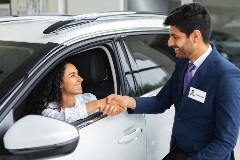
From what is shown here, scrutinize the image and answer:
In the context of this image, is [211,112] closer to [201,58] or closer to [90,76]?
[201,58]

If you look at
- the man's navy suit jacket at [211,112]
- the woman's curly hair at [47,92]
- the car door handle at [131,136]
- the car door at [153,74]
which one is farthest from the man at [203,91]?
the woman's curly hair at [47,92]

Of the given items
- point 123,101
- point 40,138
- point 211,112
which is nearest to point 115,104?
point 123,101

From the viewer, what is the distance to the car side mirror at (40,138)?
112cm

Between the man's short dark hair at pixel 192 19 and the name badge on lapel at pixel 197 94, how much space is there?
227 mm

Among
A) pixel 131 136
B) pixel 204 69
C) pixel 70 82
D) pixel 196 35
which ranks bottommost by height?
pixel 131 136

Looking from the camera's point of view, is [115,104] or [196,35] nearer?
[196,35]

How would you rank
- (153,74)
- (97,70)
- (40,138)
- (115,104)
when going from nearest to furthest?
(40,138) → (115,104) → (97,70) → (153,74)

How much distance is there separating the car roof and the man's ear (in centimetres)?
46

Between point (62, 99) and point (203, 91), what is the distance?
28.1 inches

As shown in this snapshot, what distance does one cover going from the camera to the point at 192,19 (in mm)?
1449

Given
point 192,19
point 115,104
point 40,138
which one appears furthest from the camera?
point 115,104

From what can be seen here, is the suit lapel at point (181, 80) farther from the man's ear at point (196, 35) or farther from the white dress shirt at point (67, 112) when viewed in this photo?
the white dress shirt at point (67, 112)

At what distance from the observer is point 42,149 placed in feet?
3.79

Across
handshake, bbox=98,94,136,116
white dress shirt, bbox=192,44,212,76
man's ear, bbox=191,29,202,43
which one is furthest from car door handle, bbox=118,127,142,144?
man's ear, bbox=191,29,202,43
